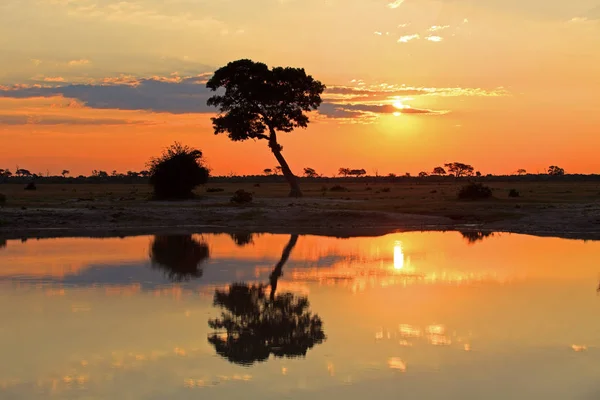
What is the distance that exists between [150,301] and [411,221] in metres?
24.6

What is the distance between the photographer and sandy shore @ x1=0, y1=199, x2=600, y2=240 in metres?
33.9

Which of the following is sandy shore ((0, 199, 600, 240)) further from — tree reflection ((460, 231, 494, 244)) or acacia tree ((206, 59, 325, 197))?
acacia tree ((206, 59, 325, 197))

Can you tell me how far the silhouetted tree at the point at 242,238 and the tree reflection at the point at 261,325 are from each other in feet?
36.7

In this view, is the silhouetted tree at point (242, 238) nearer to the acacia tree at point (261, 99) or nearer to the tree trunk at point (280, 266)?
the tree trunk at point (280, 266)

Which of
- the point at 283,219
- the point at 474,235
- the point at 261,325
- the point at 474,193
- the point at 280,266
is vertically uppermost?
the point at 474,193

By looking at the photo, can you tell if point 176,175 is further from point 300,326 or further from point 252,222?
point 300,326

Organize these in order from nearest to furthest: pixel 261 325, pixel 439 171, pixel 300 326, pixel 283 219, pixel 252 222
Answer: pixel 300 326 → pixel 261 325 → pixel 252 222 → pixel 283 219 → pixel 439 171

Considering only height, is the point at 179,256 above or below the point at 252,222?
below

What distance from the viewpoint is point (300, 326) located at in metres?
12.8

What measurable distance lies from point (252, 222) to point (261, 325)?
25.3m

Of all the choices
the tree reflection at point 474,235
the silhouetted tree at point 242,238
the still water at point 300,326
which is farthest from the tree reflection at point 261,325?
the tree reflection at point 474,235

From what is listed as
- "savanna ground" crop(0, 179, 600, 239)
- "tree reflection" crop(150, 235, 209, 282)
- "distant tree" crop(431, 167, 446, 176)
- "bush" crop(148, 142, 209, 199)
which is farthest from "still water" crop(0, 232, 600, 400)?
"distant tree" crop(431, 167, 446, 176)

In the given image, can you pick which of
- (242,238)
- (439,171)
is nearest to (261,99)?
(242,238)

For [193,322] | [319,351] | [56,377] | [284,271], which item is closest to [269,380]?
[319,351]
